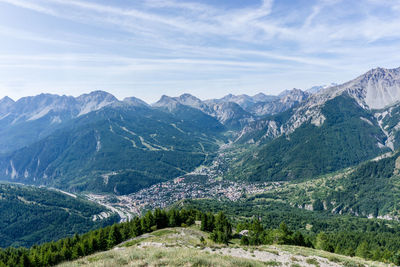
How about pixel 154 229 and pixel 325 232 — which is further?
pixel 325 232

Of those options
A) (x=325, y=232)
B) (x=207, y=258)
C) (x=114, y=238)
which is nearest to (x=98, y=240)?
(x=114, y=238)

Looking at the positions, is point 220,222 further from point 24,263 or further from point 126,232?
point 24,263

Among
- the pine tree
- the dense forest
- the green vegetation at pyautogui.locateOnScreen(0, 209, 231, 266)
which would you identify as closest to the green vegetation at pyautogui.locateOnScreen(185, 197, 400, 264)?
the dense forest

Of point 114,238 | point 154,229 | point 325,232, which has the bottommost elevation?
point 325,232

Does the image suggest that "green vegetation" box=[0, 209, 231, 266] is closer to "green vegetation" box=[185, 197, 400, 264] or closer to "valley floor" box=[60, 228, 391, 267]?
"green vegetation" box=[185, 197, 400, 264]

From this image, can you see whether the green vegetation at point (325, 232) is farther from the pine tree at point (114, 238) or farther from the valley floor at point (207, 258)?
the pine tree at point (114, 238)

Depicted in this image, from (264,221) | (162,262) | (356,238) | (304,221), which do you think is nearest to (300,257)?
(162,262)

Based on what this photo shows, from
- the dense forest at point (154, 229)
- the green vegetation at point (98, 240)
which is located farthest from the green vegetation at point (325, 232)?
the green vegetation at point (98, 240)

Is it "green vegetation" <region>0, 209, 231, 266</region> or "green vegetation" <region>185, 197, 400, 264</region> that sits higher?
"green vegetation" <region>0, 209, 231, 266</region>

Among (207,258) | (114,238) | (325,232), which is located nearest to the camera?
(207,258)

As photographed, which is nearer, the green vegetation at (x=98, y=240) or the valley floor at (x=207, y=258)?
the valley floor at (x=207, y=258)

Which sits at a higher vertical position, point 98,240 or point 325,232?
point 98,240

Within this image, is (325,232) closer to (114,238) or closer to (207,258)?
(114,238)

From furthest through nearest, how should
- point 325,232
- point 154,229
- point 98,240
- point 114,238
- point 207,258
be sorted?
point 325,232, point 154,229, point 114,238, point 98,240, point 207,258
